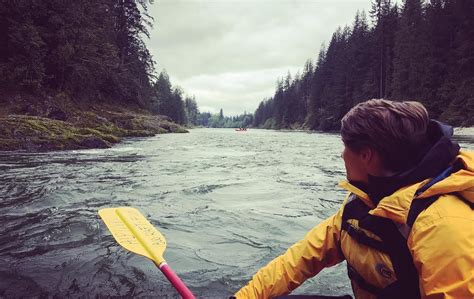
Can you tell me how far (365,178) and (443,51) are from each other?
34.8 m

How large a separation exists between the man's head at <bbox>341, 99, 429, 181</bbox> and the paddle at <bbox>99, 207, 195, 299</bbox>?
146cm

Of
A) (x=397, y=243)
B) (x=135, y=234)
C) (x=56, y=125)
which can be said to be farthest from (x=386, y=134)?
(x=56, y=125)

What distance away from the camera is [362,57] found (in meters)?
45.1

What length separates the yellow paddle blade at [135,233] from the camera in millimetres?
2838

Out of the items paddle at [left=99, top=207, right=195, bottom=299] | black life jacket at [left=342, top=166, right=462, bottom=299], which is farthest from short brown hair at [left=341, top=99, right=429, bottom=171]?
paddle at [left=99, top=207, right=195, bottom=299]

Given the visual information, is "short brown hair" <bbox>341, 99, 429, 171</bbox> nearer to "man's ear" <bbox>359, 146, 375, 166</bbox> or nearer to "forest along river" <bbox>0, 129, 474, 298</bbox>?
"man's ear" <bbox>359, 146, 375, 166</bbox>

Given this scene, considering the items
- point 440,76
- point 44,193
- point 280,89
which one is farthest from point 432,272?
point 280,89

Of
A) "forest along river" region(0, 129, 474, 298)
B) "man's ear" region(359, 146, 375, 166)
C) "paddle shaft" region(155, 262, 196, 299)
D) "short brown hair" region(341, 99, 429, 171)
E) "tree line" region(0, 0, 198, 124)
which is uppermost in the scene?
"tree line" region(0, 0, 198, 124)

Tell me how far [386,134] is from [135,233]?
7.60 feet

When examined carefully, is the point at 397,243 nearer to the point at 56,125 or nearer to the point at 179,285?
the point at 179,285

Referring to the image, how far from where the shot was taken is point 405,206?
1.48 metres

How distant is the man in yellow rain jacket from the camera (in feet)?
4.27

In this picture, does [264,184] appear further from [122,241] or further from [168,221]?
[122,241]

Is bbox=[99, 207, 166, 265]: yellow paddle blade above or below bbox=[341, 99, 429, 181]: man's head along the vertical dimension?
below
